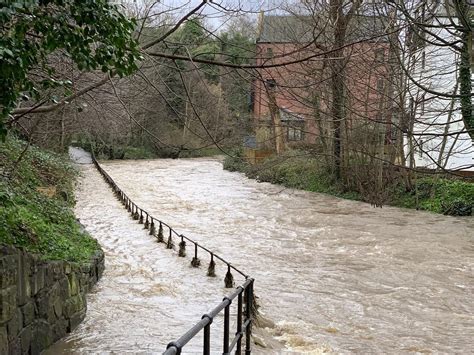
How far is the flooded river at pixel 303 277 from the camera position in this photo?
7.60 meters

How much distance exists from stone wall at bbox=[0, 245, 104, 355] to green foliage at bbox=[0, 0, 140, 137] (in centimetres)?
146

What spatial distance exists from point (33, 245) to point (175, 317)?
2680 mm

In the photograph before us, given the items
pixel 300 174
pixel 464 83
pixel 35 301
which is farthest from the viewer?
pixel 300 174

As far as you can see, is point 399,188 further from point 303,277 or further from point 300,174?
point 303,277

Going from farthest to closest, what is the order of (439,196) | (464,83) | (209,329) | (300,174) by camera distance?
(300,174) → (439,196) → (464,83) → (209,329)

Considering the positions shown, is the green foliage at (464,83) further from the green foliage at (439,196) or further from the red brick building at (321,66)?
the green foliage at (439,196)

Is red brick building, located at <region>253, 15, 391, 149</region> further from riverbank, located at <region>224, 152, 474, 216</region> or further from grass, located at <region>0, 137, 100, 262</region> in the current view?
grass, located at <region>0, 137, 100, 262</region>

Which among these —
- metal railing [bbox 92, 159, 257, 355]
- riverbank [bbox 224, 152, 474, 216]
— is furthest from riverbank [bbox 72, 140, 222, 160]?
metal railing [bbox 92, 159, 257, 355]

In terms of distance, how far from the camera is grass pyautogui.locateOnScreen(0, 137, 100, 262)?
20.3ft

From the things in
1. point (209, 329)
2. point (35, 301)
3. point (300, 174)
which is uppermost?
point (300, 174)

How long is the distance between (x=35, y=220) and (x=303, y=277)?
600cm

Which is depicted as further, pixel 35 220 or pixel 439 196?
pixel 439 196

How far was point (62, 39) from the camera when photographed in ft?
15.6

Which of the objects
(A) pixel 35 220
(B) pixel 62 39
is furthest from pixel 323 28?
(A) pixel 35 220
